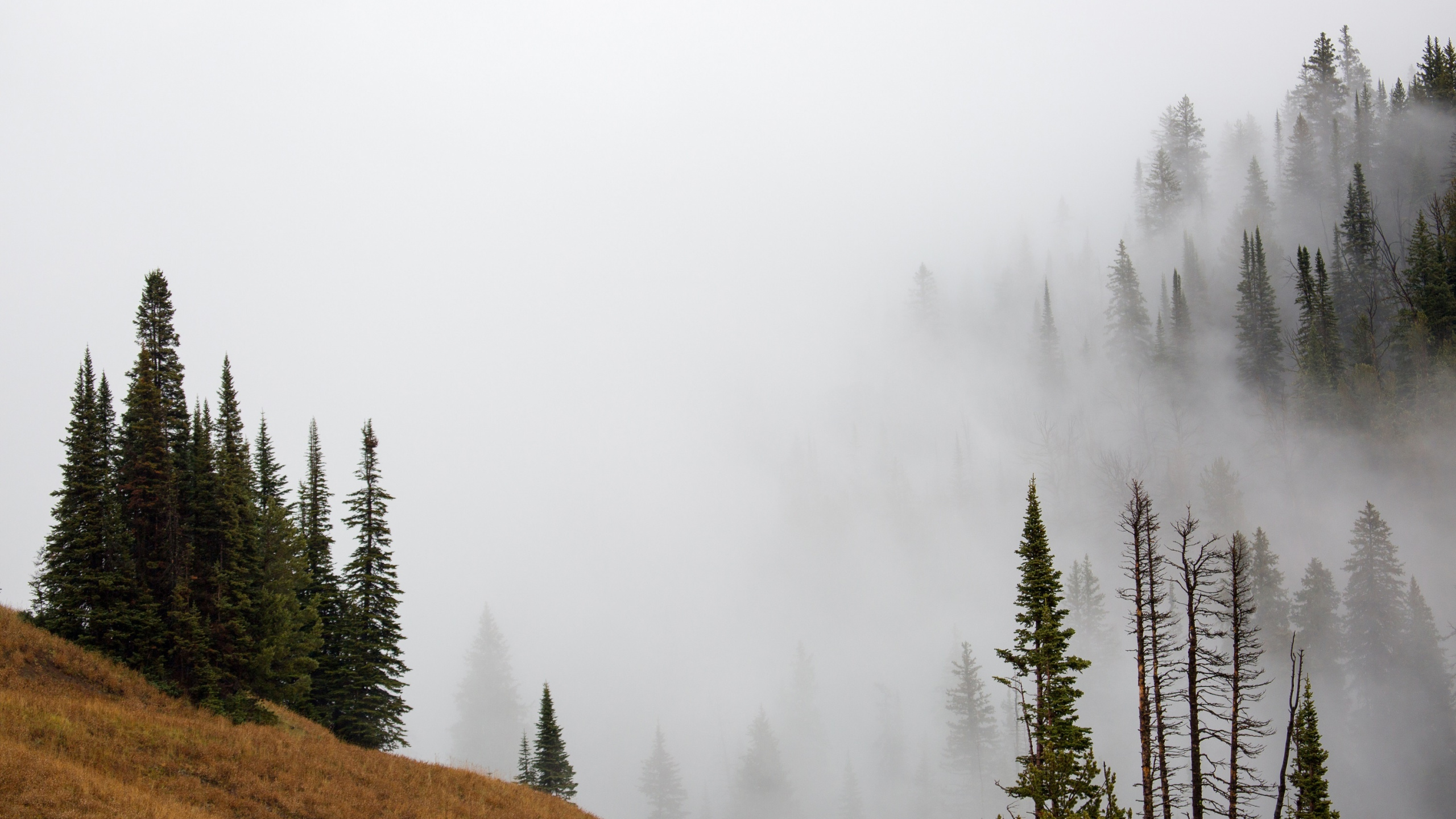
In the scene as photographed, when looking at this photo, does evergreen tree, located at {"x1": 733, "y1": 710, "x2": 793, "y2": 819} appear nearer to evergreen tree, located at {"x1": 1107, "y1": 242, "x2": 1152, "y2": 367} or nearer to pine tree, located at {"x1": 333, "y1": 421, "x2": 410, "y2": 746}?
pine tree, located at {"x1": 333, "y1": 421, "x2": 410, "y2": 746}

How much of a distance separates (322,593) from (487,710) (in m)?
63.7

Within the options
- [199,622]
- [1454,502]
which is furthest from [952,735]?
[199,622]

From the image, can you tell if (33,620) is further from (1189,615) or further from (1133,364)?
(1133,364)

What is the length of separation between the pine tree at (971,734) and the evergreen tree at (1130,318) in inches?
2906

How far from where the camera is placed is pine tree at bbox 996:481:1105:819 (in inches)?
778

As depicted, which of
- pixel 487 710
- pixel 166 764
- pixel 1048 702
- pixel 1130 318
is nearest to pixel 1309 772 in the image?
pixel 1048 702

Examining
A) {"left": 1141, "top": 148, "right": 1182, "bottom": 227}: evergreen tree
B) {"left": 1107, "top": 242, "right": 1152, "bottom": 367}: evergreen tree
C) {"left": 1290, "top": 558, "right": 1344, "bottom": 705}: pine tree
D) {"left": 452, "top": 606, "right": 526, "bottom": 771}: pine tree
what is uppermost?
{"left": 1141, "top": 148, "right": 1182, "bottom": 227}: evergreen tree

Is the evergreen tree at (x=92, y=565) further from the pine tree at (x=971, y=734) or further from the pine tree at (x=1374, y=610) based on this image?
the pine tree at (x=1374, y=610)

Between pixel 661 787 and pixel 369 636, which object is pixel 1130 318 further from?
pixel 369 636

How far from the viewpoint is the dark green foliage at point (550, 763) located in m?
44.0

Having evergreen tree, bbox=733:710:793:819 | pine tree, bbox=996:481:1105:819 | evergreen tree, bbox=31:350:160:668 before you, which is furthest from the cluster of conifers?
evergreen tree, bbox=733:710:793:819

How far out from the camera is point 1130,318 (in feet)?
422

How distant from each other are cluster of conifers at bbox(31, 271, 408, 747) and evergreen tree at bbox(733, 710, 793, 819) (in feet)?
184

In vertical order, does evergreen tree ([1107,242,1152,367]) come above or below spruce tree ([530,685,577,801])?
above
